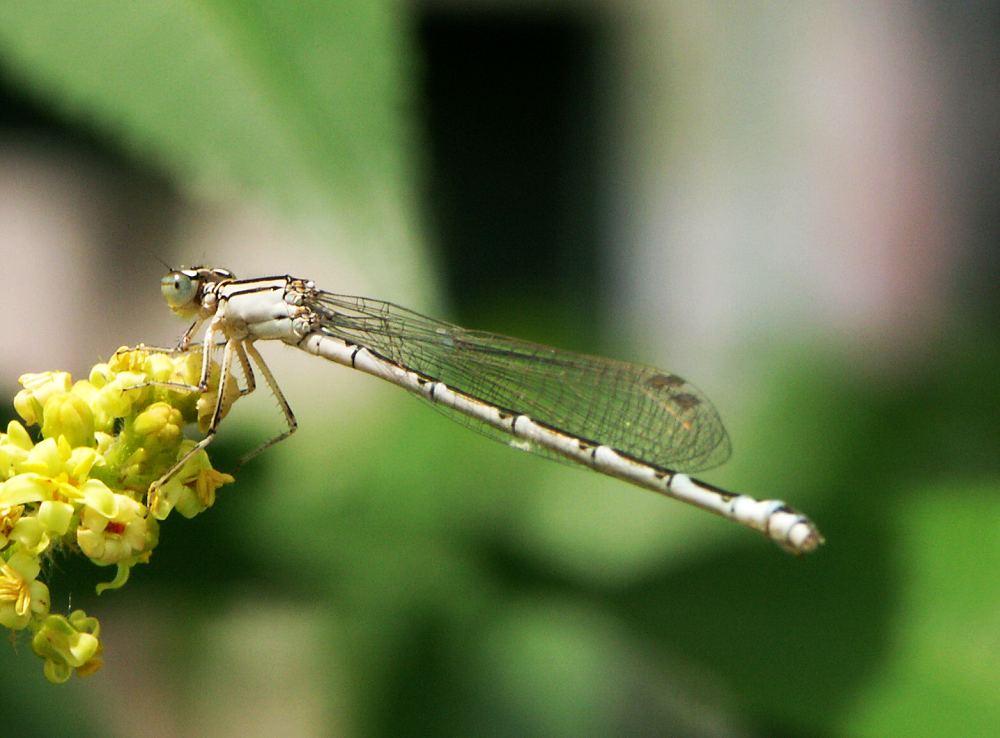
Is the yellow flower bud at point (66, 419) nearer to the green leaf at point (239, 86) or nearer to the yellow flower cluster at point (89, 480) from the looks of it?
the yellow flower cluster at point (89, 480)

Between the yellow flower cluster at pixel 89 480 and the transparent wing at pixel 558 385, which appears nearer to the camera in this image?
the yellow flower cluster at pixel 89 480

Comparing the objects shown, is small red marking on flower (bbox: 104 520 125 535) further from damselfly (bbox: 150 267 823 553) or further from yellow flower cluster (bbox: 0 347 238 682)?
damselfly (bbox: 150 267 823 553)

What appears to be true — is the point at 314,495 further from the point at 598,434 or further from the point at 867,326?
the point at 867,326

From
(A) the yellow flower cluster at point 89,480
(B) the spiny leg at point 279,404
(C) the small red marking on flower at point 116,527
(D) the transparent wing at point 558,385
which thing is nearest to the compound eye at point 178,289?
(B) the spiny leg at point 279,404

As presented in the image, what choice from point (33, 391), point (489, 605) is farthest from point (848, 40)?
point (33, 391)

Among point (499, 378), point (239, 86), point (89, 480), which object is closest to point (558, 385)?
point (499, 378)

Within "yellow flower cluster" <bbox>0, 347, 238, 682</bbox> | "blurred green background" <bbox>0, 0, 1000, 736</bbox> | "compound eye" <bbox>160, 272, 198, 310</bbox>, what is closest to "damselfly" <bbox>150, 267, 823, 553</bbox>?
"compound eye" <bbox>160, 272, 198, 310</bbox>
